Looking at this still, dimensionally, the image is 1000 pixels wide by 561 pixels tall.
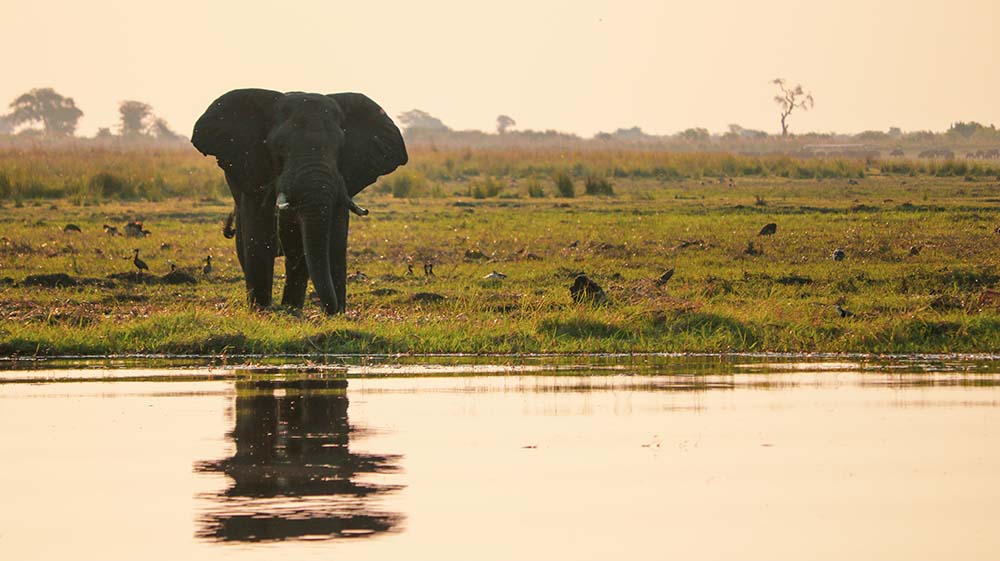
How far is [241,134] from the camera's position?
61.1 ft

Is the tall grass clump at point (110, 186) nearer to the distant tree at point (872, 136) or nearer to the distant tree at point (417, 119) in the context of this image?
the distant tree at point (872, 136)

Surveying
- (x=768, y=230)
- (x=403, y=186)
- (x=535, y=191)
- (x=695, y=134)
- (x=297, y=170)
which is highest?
(x=695, y=134)

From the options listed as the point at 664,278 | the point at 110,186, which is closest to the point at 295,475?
the point at 664,278

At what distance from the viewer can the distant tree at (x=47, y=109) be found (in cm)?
14850

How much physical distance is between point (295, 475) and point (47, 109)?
143200 mm

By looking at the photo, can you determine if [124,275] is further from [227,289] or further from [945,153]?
[945,153]

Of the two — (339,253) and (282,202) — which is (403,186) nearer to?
(339,253)

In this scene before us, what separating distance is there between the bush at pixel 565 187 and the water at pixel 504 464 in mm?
30278

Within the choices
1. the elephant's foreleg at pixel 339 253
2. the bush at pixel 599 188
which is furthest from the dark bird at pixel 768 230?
the bush at pixel 599 188

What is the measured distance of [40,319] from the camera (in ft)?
59.6

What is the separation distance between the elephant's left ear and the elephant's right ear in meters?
0.68

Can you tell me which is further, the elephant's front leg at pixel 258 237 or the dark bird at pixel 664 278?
the dark bird at pixel 664 278

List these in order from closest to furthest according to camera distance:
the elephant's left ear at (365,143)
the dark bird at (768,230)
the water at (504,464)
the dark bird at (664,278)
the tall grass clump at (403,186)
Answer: the water at (504,464)
the elephant's left ear at (365,143)
the dark bird at (664,278)
the dark bird at (768,230)
the tall grass clump at (403,186)

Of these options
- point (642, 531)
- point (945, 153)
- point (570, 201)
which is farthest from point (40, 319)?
point (945, 153)
